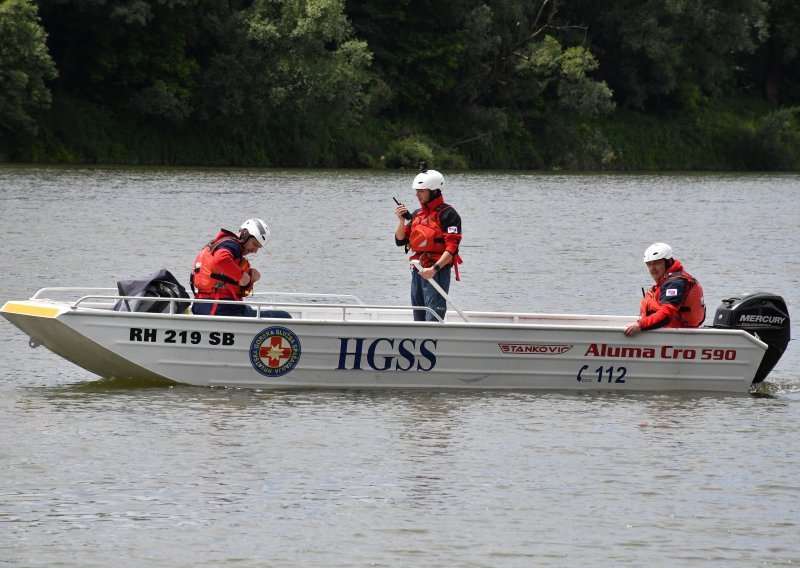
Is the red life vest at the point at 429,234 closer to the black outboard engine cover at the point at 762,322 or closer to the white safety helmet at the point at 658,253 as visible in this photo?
the white safety helmet at the point at 658,253

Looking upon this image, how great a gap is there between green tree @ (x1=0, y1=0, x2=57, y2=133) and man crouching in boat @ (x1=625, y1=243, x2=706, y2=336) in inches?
1549

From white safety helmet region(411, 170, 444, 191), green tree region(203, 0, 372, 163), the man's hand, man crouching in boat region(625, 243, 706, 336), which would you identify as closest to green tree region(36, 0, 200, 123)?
green tree region(203, 0, 372, 163)

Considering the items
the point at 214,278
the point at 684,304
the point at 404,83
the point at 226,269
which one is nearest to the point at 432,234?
the point at 226,269

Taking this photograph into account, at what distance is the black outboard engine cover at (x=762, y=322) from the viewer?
14.1 m

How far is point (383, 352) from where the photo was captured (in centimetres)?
1345

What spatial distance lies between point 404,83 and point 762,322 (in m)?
53.0

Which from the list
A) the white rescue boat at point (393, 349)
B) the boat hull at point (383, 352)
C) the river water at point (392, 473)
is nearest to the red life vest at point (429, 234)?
the white rescue boat at point (393, 349)

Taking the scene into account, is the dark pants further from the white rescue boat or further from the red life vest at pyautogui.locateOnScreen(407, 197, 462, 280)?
the white rescue boat

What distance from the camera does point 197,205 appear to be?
37.8 metres

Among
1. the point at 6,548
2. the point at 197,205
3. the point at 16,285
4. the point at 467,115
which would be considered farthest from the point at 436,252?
the point at 467,115

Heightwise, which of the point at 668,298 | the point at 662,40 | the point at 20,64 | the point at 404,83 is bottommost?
the point at 668,298

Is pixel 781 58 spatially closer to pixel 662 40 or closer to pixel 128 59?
pixel 662 40

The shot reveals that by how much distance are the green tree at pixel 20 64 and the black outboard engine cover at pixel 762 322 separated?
130 feet

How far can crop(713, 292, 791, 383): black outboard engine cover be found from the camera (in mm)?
14062
